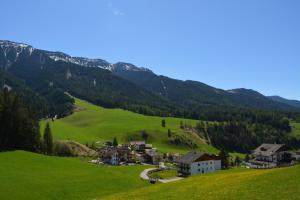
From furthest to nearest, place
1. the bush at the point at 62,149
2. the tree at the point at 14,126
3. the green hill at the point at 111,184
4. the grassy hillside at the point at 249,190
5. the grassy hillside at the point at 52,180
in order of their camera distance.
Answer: the bush at the point at 62,149, the tree at the point at 14,126, the grassy hillside at the point at 52,180, the green hill at the point at 111,184, the grassy hillside at the point at 249,190

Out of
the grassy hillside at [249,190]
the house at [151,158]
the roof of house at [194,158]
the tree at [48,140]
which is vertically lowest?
the house at [151,158]

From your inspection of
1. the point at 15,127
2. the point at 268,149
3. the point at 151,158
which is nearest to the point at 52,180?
the point at 15,127

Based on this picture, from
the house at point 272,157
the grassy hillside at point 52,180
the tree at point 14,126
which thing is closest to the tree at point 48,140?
the tree at point 14,126

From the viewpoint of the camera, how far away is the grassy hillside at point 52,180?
61.1 m

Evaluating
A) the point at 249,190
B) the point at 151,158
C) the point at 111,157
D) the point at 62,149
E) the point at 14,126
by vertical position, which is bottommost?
the point at 151,158

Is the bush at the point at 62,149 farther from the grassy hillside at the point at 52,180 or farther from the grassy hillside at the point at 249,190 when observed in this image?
the grassy hillside at the point at 249,190

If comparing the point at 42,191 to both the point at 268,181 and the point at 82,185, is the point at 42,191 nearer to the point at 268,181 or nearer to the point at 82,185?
the point at 82,185

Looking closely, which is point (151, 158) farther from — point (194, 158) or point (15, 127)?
point (15, 127)

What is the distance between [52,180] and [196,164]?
59541 mm

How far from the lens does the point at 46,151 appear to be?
123688 millimetres

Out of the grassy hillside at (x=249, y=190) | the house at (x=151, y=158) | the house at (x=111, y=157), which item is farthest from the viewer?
the house at (x=151, y=158)

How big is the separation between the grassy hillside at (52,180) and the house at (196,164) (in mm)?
36585

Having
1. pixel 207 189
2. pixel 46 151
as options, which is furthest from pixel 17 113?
pixel 207 189

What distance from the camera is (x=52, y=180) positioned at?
229 ft
